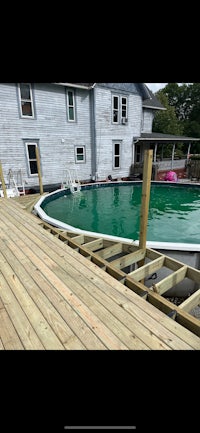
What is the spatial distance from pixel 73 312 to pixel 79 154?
12.8 meters

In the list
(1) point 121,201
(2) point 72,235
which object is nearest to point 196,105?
(1) point 121,201

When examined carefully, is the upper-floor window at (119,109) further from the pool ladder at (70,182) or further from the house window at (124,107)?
the pool ladder at (70,182)

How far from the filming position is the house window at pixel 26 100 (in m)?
11.1

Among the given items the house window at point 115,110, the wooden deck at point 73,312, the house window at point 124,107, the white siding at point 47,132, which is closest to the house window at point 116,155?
the house window at point 115,110

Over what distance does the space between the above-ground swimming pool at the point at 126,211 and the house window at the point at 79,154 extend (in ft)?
7.27

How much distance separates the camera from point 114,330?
210cm

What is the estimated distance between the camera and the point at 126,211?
9133 millimetres

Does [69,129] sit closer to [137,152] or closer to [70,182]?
[70,182]

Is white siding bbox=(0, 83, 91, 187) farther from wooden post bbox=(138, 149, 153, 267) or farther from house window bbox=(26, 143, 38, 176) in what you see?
wooden post bbox=(138, 149, 153, 267)

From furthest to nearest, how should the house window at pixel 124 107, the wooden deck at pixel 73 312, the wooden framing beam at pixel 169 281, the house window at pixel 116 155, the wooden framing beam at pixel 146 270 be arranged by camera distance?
the house window at pixel 116 155
the house window at pixel 124 107
the wooden framing beam at pixel 146 270
the wooden framing beam at pixel 169 281
the wooden deck at pixel 73 312

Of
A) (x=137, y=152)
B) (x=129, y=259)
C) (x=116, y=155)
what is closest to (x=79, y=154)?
(x=116, y=155)

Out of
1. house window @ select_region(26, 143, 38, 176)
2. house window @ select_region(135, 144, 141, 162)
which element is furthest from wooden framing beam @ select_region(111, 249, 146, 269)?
house window @ select_region(135, 144, 141, 162)
